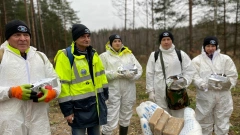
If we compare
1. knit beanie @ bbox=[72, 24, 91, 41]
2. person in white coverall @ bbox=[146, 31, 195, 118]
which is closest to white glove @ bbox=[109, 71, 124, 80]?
person in white coverall @ bbox=[146, 31, 195, 118]

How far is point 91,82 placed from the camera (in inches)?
107

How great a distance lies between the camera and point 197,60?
3711mm

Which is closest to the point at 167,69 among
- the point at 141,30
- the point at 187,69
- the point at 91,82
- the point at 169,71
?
the point at 169,71

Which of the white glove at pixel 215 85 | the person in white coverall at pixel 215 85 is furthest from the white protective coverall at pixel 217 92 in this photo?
the white glove at pixel 215 85

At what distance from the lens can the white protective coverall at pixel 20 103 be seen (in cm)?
207

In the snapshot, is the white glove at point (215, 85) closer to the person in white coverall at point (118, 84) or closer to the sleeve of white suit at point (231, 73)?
the sleeve of white suit at point (231, 73)

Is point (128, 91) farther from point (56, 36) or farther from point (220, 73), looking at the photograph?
point (56, 36)

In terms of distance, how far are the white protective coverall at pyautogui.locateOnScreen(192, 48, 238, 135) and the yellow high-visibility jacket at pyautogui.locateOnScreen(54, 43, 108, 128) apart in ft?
5.87

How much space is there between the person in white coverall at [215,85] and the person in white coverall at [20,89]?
2459 millimetres

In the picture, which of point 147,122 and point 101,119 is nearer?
point 147,122

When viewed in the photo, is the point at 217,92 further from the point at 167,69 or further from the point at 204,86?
the point at 167,69

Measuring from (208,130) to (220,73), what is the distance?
101 cm

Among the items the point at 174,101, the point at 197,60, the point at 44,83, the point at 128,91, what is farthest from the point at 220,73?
the point at 44,83

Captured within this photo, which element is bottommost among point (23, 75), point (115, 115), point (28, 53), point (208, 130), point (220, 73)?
point (208, 130)
